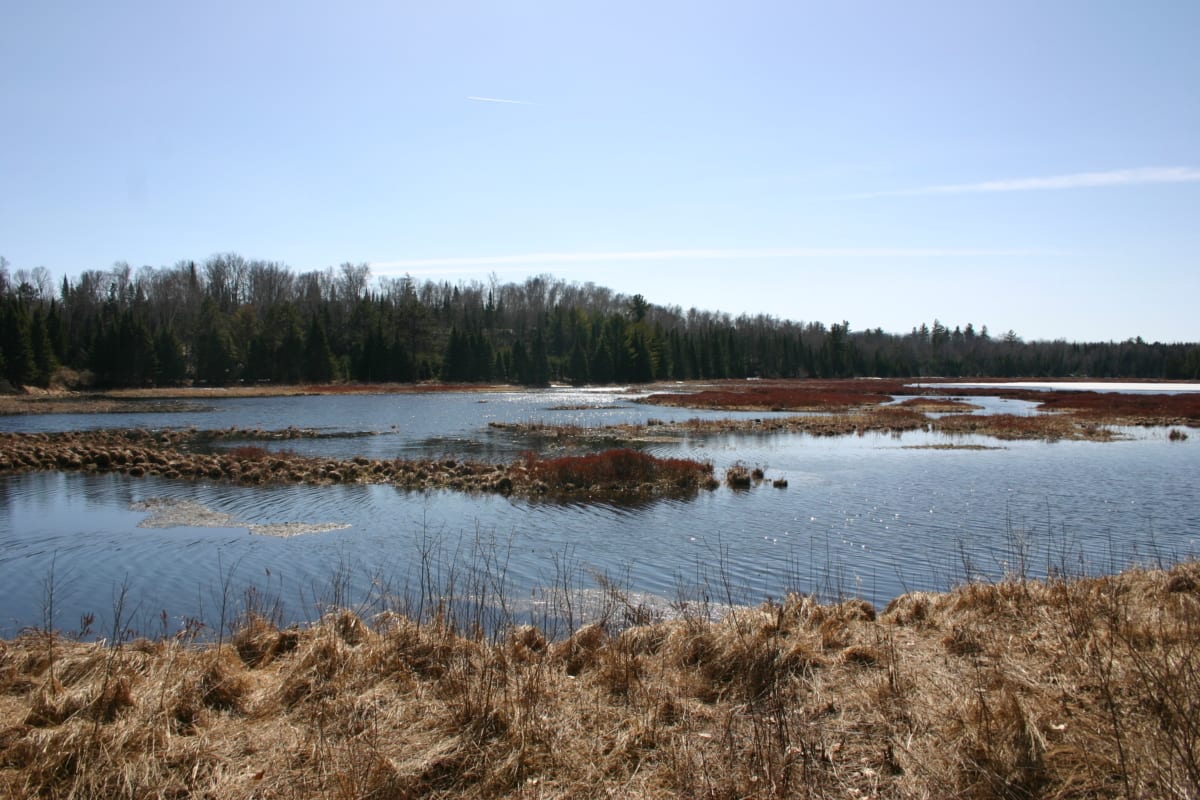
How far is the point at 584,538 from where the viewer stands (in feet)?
54.9

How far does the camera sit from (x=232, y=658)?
23.3 feet

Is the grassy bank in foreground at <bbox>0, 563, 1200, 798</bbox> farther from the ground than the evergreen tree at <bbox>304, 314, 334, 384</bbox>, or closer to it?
closer to it

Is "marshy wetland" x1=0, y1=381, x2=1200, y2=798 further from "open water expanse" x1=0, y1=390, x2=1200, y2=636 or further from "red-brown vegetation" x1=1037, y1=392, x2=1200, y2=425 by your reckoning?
"red-brown vegetation" x1=1037, y1=392, x2=1200, y2=425

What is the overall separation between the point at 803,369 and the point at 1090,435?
107 meters

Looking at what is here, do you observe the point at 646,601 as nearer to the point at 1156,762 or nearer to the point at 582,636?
the point at 582,636

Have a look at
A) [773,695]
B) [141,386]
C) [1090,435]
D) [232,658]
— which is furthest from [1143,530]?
[141,386]

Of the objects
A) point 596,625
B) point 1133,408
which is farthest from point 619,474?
point 1133,408

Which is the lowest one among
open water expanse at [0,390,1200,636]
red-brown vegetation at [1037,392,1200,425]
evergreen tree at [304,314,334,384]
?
open water expanse at [0,390,1200,636]

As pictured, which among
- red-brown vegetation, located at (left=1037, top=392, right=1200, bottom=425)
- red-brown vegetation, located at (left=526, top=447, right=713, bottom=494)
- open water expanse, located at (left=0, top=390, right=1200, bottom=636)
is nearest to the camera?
open water expanse, located at (left=0, top=390, right=1200, bottom=636)

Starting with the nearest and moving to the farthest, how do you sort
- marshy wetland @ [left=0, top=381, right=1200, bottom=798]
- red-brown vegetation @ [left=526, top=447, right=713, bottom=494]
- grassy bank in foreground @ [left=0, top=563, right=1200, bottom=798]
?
grassy bank in foreground @ [left=0, top=563, right=1200, bottom=798] < marshy wetland @ [left=0, top=381, right=1200, bottom=798] < red-brown vegetation @ [left=526, top=447, right=713, bottom=494]

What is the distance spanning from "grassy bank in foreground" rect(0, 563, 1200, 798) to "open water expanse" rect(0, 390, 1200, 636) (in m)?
1.55

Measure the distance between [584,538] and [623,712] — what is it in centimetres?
1084

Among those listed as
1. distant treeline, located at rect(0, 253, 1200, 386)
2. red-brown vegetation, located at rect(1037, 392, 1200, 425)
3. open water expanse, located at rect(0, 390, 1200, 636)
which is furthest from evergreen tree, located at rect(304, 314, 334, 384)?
red-brown vegetation, located at rect(1037, 392, 1200, 425)

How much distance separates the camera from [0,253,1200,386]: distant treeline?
3445 inches
